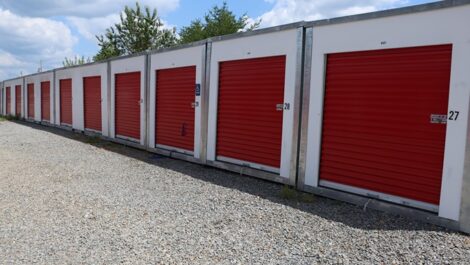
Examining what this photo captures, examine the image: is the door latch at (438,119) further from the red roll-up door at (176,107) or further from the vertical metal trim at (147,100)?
the vertical metal trim at (147,100)

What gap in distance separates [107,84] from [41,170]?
6866 mm

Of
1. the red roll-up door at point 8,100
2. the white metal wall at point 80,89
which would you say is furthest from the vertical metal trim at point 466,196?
the red roll-up door at point 8,100

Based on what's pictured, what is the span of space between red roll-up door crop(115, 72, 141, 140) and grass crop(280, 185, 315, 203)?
308 inches

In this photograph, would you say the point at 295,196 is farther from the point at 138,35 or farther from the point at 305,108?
the point at 138,35

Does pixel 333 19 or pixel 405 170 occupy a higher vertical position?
pixel 333 19

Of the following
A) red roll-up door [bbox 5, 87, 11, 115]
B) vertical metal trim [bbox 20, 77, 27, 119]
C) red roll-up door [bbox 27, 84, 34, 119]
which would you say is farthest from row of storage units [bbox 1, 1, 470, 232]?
red roll-up door [bbox 5, 87, 11, 115]

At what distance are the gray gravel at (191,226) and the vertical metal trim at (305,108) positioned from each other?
629mm

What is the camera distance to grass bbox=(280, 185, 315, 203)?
704cm

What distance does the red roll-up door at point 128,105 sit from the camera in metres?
13.9

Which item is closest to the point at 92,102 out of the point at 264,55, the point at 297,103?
the point at 264,55

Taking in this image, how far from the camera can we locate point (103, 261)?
4.32m

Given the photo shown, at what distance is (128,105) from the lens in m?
14.5

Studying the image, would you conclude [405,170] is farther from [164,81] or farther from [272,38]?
[164,81]

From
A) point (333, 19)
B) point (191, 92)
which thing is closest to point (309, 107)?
point (333, 19)
